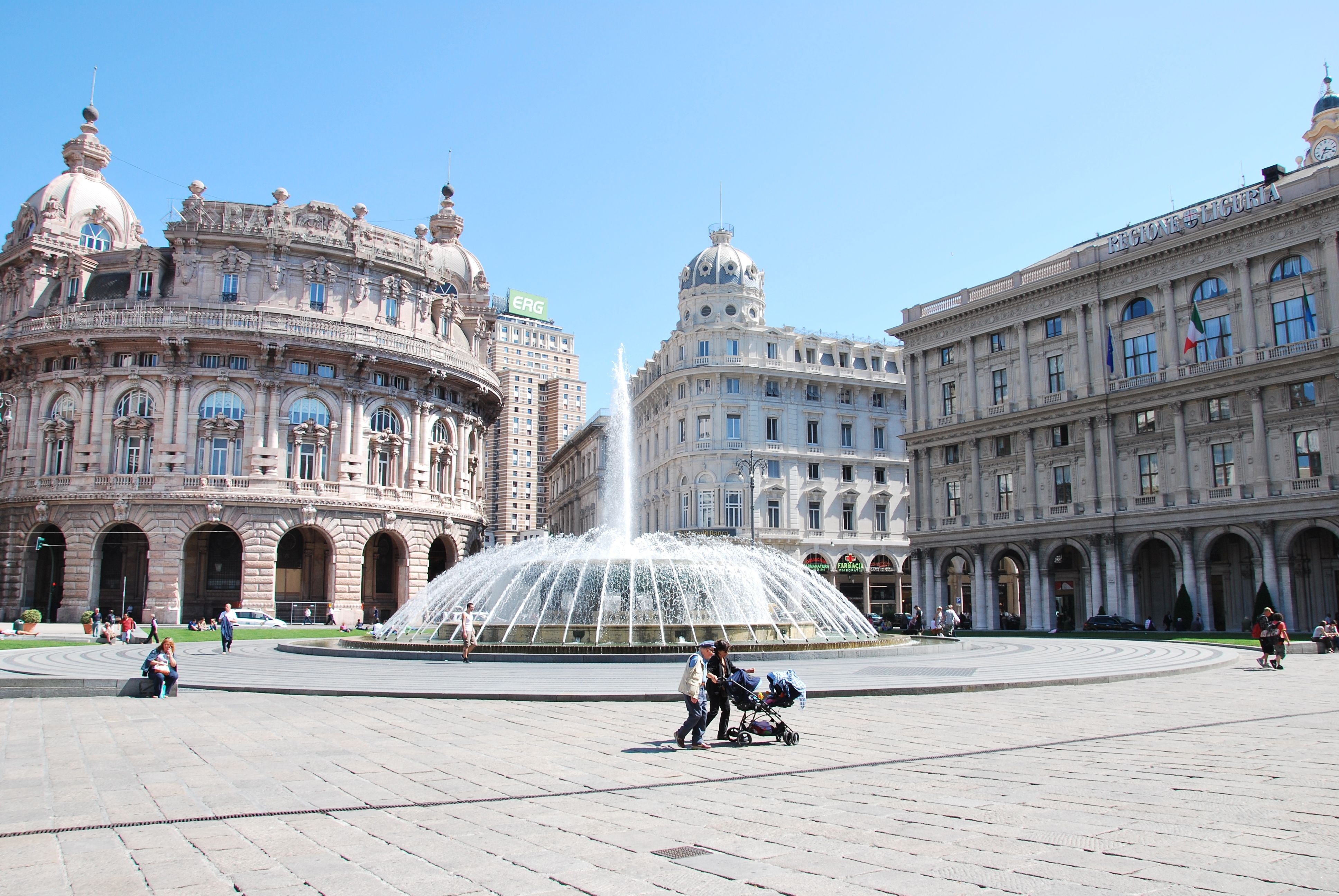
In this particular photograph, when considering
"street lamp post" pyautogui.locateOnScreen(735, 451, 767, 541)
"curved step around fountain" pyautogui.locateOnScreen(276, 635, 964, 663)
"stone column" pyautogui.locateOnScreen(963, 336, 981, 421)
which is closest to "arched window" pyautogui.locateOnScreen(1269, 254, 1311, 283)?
"stone column" pyautogui.locateOnScreen(963, 336, 981, 421)

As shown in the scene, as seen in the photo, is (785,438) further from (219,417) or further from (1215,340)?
(219,417)

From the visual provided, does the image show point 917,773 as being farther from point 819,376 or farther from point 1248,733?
point 819,376

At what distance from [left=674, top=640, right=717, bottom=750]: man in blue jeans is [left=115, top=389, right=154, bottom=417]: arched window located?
48.1 metres

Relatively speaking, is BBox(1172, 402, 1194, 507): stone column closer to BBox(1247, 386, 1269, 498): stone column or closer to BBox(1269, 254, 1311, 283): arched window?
BBox(1247, 386, 1269, 498): stone column

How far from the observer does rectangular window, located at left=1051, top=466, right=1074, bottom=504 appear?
48344 mm

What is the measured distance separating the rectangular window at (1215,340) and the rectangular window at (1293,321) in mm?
1884

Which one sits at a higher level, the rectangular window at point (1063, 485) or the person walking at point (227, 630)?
the rectangular window at point (1063, 485)

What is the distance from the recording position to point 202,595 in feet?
173

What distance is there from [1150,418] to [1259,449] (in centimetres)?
528

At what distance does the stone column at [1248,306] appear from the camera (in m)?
41.2

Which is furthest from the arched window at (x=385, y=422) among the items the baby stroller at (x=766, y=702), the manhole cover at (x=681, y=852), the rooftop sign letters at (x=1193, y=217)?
the manhole cover at (x=681, y=852)

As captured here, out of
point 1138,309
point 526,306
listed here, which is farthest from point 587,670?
point 526,306

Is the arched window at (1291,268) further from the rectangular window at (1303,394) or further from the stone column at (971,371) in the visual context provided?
the stone column at (971,371)

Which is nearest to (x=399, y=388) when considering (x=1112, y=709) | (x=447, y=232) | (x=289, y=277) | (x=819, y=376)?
(x=289, y=277)
